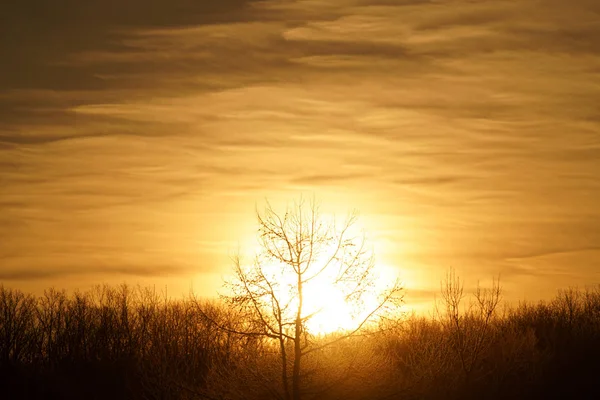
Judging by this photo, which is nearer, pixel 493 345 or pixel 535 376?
pixel 535 376

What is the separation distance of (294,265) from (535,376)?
21.4 m

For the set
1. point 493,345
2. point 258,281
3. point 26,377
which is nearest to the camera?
point 258,281

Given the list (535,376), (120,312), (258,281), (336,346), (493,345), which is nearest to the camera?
(258,281)

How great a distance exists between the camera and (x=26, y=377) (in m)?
78.3

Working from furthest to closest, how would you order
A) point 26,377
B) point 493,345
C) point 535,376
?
point 26,377 → point 493,345 → point 535,376

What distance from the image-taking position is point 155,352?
8044 cm

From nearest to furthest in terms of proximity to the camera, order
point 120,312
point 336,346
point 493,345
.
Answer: point 336,346
point 493,345
point 120,312

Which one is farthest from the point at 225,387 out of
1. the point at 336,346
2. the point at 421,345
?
the point at 421,345

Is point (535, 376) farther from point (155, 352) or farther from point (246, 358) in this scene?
point (155, 352)

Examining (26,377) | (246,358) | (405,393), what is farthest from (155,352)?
(405,393)

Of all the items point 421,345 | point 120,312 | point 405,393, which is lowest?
point 405,393

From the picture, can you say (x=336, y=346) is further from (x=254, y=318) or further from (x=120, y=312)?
(x=120, y=312)

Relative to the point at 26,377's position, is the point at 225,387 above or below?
below

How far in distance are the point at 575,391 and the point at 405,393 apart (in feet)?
45.1
